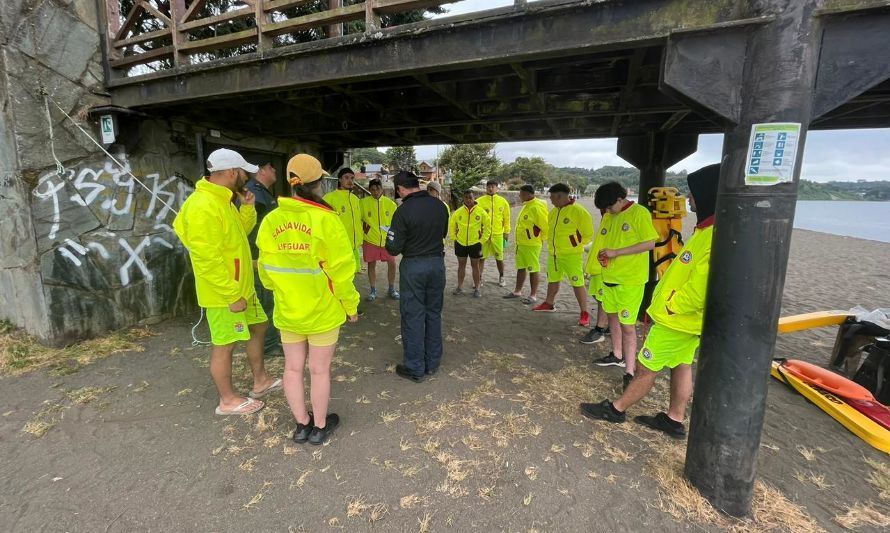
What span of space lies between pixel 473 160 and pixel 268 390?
77.4ft

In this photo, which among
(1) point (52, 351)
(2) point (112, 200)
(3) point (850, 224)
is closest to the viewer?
(1) point (52, 351)

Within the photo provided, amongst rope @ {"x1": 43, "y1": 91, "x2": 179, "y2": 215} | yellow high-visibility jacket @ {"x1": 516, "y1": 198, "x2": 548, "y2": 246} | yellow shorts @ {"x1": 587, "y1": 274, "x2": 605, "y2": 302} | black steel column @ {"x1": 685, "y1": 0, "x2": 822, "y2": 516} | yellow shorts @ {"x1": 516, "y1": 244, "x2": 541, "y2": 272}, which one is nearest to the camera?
black steel column @ {"x1": 685, "y1": 0, "x2": 822, "y2": 516}

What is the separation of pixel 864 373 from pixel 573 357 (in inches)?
104

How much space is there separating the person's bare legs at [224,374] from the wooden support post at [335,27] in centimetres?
284

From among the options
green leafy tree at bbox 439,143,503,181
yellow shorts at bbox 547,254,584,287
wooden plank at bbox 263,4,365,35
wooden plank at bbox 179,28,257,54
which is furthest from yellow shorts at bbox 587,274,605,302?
green leafy tree at bbox 439,143,503,181

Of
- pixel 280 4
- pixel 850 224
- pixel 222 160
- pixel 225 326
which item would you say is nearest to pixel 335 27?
pixel 280 4

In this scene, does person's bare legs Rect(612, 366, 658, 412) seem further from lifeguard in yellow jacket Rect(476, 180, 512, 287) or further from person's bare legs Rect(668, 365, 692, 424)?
lifeguard in yellow jacket Rect(476, 180, 512, 287)

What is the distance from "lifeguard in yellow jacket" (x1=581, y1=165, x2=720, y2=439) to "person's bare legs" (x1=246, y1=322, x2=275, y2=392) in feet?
10.1

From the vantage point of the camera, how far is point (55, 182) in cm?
438

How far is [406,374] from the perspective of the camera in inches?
159

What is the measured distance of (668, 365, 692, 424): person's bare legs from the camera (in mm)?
3003

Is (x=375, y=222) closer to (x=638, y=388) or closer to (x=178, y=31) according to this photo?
(x=178, y=31)

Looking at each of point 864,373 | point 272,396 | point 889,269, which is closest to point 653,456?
point 864,373

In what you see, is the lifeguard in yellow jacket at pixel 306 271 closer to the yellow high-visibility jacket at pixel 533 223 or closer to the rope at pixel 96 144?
the rope at pixel 96 144
